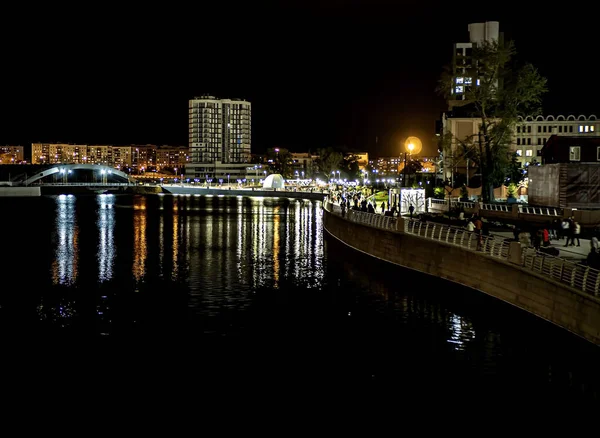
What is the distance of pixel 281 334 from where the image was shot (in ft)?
88.6

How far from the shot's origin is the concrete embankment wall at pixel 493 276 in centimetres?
2244

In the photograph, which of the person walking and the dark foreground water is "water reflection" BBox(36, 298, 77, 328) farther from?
the person walking

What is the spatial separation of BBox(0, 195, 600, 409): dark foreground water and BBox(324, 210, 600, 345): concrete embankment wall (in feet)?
1.88

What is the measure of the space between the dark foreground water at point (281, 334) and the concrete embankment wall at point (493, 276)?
0.57 m

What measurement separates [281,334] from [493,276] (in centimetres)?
1008

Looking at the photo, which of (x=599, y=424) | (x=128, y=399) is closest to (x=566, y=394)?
(x=599, y=424)

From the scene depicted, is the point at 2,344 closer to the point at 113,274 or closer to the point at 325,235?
the point at 113,274

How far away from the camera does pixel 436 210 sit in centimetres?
6512

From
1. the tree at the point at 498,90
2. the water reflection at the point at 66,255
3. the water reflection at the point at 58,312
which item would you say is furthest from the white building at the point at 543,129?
the water reflection at the point at 58,312

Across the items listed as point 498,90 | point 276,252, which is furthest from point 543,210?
point 276,252

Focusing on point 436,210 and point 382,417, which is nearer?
point 382,417

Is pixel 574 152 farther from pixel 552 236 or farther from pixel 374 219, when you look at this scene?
pixel 552 236

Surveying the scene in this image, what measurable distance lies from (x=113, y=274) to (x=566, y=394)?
29665 millimetres

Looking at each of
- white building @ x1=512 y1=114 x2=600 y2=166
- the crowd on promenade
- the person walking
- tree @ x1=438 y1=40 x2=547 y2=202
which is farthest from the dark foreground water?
white building @ x1=512 y1=114 x2=600 y2=166
